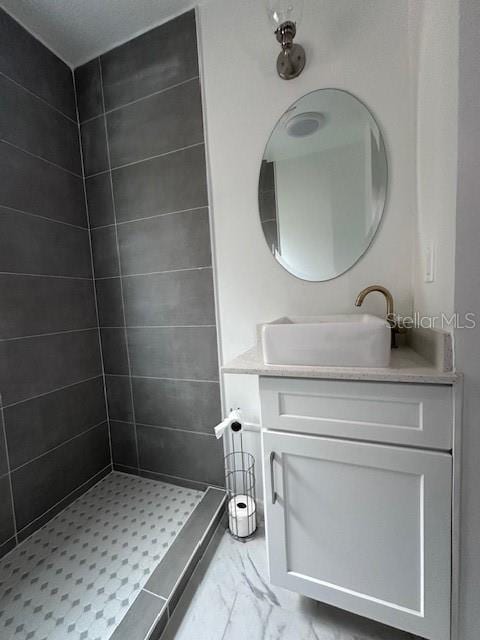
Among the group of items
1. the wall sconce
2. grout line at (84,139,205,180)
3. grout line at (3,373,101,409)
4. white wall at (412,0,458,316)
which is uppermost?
the wall sconce

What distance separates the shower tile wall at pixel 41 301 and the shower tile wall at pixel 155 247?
108mm

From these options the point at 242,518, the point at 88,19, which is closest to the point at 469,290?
the point at 242,518

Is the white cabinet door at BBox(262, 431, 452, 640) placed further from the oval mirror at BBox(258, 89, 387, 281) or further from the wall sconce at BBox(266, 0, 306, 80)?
the wall sconce at BBox(266, 0, 306, 80)

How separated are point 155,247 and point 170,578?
1.46 m

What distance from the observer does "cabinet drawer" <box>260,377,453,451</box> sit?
0.70m

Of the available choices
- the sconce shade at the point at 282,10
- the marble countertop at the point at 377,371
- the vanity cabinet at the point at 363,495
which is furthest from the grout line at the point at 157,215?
the vanity cabinet at the point at 363,495

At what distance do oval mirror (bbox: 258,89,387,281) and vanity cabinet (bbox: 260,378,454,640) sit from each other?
0.60 meters

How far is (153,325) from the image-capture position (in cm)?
152

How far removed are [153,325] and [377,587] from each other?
54.8 inches

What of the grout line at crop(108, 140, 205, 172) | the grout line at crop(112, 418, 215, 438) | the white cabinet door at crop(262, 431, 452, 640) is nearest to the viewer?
the white cabinet door at crop(262, 431, 452, 640)

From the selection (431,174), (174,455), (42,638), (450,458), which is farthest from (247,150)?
(42,638)

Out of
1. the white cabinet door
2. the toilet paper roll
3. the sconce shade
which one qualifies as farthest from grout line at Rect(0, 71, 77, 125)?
the toilet paper roll

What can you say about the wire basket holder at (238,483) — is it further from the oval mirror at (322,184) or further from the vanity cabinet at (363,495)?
the oval mirror at (322,184)

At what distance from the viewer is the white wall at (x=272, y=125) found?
1021mm
